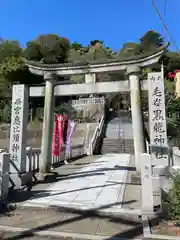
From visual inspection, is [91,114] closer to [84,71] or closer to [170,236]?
[84,71]

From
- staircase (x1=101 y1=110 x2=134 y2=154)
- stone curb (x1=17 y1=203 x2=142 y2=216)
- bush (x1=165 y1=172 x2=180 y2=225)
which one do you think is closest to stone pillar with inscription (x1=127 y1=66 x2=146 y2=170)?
stone curb (x1=17 y1=203 x2=142 y2=216)

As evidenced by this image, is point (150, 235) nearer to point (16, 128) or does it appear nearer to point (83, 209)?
point (83, 209)

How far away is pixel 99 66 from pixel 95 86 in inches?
32.5

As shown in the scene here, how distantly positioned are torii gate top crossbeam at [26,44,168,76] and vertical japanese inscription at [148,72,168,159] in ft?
2.80

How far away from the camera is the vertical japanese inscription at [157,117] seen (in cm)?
702

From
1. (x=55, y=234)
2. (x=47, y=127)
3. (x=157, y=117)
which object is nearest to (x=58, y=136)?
(x=47, y=127)

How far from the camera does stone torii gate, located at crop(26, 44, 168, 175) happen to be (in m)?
8.02

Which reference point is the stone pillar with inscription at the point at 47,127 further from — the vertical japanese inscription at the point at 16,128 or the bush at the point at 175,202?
the bush at the point at 175,202

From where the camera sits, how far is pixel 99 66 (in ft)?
27.7

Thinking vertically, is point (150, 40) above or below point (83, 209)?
above

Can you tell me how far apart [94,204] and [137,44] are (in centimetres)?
3906

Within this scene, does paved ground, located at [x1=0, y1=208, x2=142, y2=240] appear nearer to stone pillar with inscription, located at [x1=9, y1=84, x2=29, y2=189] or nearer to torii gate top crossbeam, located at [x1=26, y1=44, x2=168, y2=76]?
stone pillar with inscription, located at [x1=9, y1=84, x2=29, y2=189]

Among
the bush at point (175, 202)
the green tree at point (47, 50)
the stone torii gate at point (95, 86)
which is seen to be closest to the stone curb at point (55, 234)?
the bush at point (175, 202)

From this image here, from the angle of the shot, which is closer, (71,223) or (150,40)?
(71,223)
